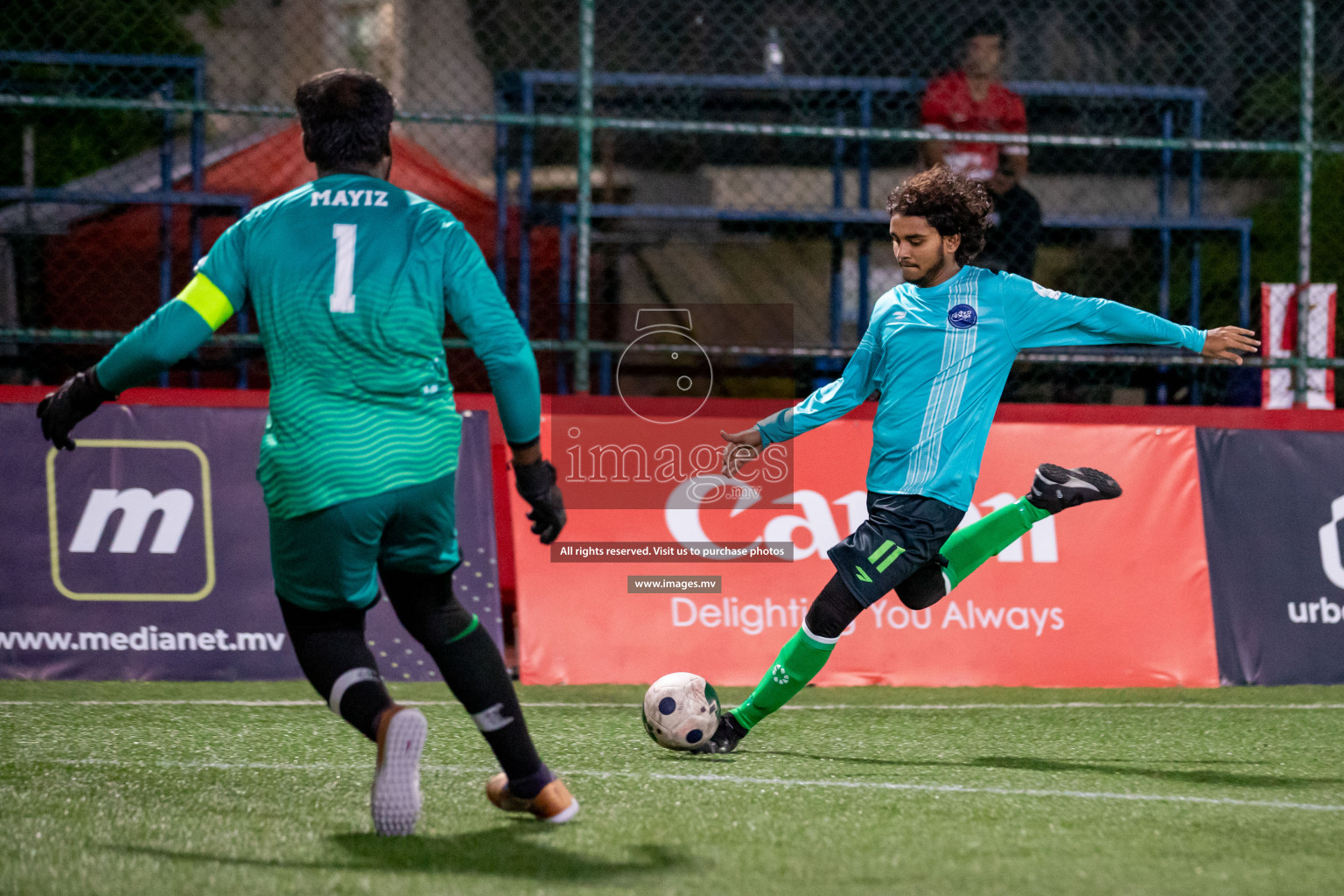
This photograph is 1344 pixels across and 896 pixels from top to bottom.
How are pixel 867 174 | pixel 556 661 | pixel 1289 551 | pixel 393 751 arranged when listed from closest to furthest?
pixel 393 751 → pixel 556 661 → pixel 1289 551 → pixel 867 174

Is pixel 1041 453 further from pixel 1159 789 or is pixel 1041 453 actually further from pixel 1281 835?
pixel 1281 835

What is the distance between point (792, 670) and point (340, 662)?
1651mm

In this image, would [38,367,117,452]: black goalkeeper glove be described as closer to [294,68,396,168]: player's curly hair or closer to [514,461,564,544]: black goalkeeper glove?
[294,68,396,168]: player's curly hair

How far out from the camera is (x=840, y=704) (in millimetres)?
5668

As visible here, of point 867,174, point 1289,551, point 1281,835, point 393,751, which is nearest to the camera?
point 393,751

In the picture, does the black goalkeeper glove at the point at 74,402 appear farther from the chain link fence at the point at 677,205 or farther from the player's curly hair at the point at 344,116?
the chain link fence at the point at 677,205

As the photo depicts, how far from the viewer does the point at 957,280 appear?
14.6 feet

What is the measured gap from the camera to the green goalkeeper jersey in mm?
3037

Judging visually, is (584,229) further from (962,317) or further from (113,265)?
(962,317)

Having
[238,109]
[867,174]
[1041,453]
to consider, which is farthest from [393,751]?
[867,174]

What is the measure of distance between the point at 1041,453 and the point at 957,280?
7.02 feet

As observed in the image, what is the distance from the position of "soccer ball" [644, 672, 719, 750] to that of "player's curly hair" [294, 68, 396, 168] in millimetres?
1977

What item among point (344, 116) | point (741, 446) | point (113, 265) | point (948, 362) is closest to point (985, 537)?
point (948, 362)

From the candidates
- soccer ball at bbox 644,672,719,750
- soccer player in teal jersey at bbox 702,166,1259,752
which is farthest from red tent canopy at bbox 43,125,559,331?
soccer ball at bbox 644,672,719,750
